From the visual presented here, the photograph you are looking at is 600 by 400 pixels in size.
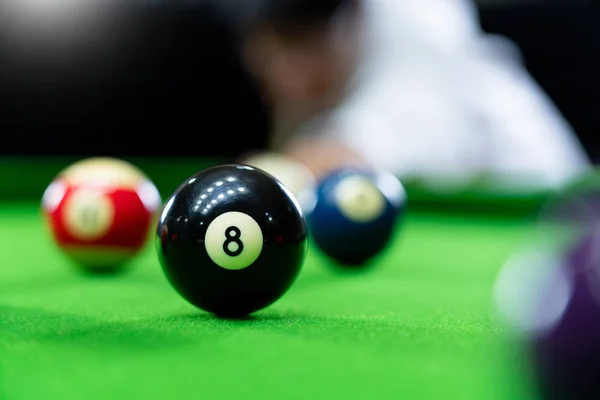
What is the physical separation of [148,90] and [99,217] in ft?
22.9

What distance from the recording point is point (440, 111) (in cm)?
604

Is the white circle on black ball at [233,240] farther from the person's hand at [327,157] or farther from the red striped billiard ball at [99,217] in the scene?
the person's hand at [327,157]

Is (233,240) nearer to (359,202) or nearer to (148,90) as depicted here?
(359,202)

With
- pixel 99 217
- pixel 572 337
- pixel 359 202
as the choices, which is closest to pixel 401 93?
pixel 359 202

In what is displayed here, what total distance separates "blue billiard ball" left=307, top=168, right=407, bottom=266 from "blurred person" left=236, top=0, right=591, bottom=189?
10.1ft

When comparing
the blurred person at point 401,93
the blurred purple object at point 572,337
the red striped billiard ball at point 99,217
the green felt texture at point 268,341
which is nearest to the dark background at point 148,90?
the blurred person at point 401,93

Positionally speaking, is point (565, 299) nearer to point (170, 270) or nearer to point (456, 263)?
point (170, 270)

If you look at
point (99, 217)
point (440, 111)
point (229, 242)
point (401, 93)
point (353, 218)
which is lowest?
point (440, 111)

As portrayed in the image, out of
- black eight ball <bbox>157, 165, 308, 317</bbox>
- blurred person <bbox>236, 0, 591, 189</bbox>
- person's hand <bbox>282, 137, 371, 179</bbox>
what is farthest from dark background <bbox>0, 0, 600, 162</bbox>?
black eight ball <bbox>157, 165, 308, 317</bbox>

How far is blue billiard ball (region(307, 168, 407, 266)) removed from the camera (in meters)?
2.44

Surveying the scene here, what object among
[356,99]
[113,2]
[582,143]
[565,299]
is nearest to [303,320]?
[565,299]

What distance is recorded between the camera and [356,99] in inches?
240

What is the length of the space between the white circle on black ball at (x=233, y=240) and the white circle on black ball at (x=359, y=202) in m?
0.92

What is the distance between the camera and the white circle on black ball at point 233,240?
4.98ft
